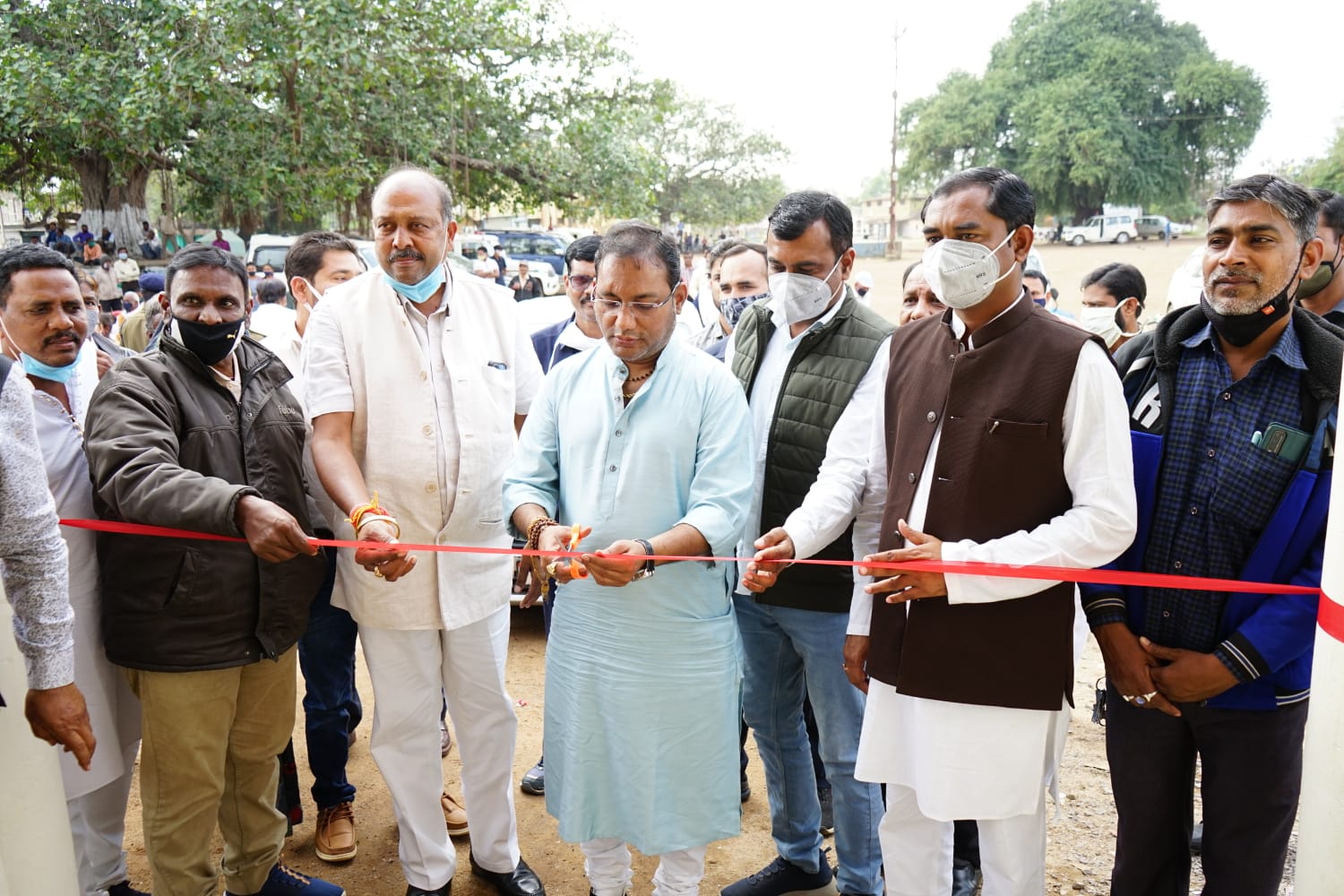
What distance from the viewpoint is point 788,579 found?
10.3 feet

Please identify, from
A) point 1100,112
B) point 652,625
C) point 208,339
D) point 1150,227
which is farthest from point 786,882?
point 1150,227

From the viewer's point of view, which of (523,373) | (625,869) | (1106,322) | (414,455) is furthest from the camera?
(1106,322)

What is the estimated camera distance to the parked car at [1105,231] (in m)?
37.0

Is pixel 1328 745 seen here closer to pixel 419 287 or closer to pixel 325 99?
pixel 419 287

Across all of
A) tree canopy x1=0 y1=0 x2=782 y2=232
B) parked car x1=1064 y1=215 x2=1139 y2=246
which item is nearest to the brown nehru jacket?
tree canopy x1=0 y1=0 x2=782 y2=232

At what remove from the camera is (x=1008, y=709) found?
2.49 m

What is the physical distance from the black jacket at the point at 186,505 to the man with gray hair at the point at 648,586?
0.81 m

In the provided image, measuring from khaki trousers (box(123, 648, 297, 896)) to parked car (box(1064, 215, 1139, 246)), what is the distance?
1548 inches

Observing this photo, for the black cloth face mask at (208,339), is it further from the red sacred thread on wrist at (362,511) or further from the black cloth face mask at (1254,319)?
the black cloth face mask at (1254,319)

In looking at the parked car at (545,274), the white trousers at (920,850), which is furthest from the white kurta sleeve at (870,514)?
the parked car at (545,274)

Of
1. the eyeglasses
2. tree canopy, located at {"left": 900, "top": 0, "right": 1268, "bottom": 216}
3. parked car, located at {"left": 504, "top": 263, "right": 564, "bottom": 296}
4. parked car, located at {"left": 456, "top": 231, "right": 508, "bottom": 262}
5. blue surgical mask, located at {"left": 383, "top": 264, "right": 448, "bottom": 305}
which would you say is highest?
tree canopy, located at {"left": 900, "top": 0, "right": 1268, "bottom": 216}

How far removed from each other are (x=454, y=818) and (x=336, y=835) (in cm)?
46

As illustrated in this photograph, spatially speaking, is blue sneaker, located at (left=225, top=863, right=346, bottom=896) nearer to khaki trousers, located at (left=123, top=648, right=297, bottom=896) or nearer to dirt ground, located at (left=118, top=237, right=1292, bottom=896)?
khaki trousers, located at (left=123, top=648, right=297, bottom=896)

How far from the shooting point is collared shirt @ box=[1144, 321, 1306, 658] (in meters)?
2.43
